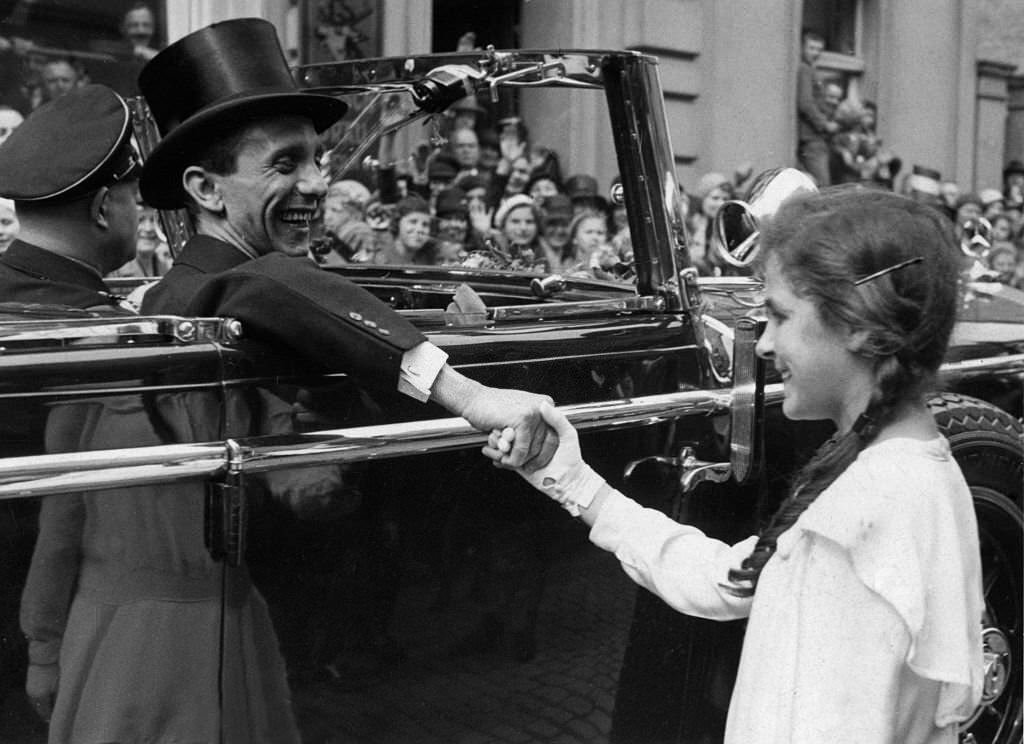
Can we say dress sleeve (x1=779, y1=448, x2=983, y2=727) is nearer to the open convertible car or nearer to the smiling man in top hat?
the open convertible car

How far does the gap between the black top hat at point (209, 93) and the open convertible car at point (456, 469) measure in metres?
0.45

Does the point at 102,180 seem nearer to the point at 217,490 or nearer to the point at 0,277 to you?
the point at 0,277

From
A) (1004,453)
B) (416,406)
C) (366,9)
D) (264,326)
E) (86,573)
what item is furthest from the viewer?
(366,9)

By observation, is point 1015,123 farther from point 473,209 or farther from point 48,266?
point 48,266

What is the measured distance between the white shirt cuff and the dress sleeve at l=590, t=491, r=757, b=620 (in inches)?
13.5

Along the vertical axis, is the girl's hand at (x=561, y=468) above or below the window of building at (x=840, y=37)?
below

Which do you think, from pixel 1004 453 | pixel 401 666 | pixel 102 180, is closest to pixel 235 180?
pixel 102 180

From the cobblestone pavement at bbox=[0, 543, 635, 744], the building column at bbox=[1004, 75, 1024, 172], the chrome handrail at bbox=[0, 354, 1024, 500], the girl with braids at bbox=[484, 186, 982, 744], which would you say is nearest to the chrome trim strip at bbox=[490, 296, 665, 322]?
the chrome handrail at bbox=[0, 354, 1024, 500]

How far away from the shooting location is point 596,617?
2.77 m

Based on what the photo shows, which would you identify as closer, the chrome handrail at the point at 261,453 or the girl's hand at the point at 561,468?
the chrome handrail at the point at 261,453

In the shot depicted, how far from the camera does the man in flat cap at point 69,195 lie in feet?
9.64

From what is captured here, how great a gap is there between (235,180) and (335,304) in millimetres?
574

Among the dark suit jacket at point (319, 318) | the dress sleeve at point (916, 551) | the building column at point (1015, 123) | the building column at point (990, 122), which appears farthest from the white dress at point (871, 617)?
the building column at point (1015, 123)

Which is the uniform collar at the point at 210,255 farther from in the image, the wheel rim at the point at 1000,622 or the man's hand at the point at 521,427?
the wheel rim at the point at 1000,622
